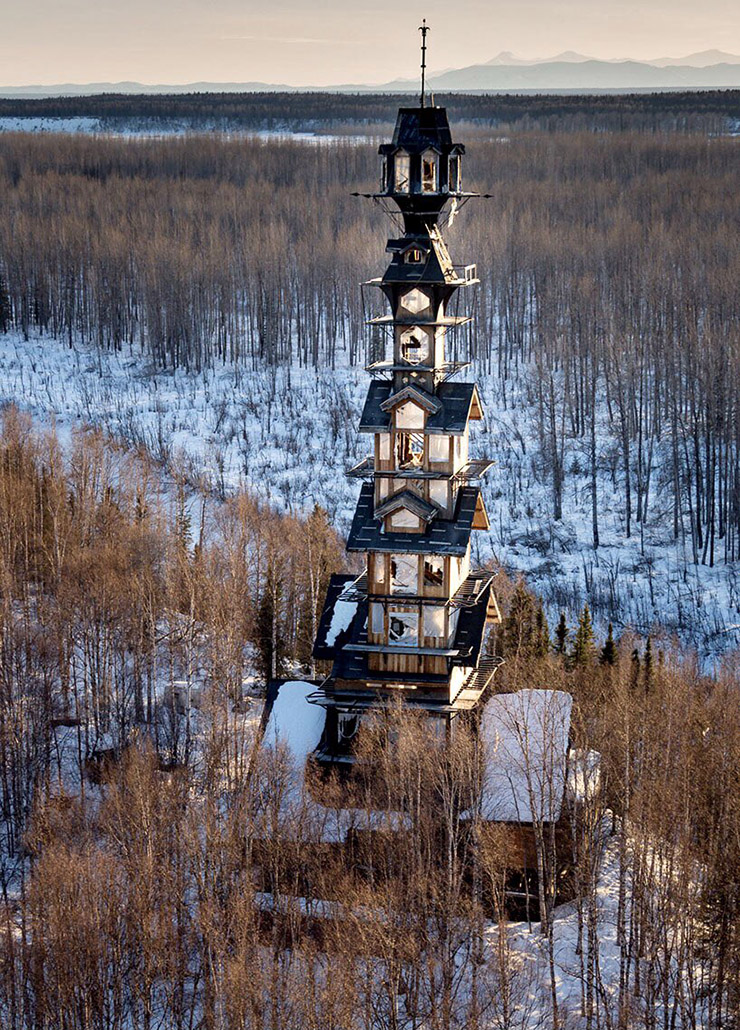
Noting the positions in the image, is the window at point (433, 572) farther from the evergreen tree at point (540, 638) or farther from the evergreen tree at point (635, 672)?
the evergreen tree at point (540, 638)

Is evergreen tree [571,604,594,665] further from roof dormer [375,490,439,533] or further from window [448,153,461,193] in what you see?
window [448,153,461,193]

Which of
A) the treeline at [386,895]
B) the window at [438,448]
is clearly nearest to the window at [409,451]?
the window at [438,448]

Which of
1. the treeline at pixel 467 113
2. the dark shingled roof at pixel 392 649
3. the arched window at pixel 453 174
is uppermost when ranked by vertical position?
the treeline at pixel 467 113

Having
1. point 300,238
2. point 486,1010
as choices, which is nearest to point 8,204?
point 300,238

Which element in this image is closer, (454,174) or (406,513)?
(454,174)

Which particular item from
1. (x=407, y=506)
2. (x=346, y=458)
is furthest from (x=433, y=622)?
(x=346, y=458)

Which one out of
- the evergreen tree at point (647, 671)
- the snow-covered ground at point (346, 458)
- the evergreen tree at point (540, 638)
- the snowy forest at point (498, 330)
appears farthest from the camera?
the snowy forest at point (498, 330)

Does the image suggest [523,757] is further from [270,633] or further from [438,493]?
[270,633]
